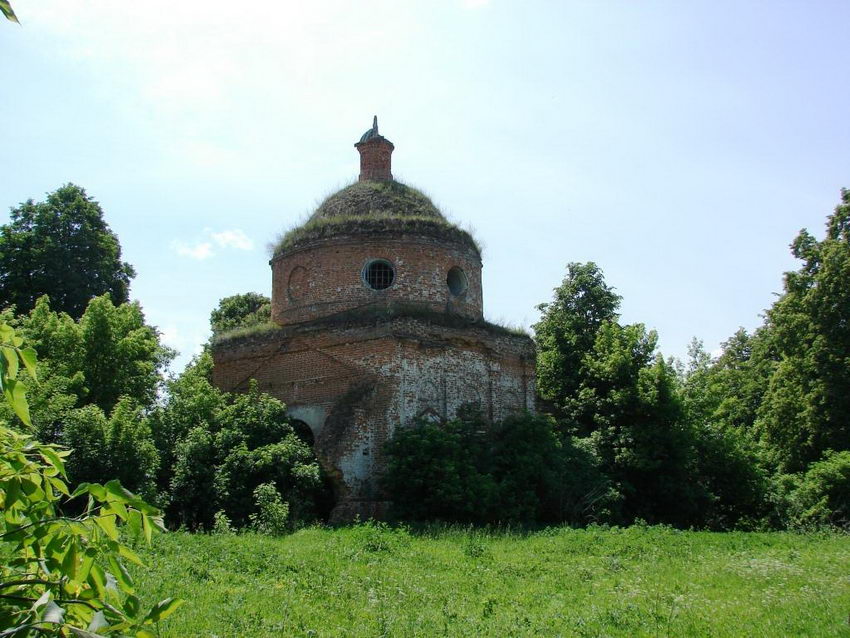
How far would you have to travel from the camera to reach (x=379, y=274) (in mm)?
19781

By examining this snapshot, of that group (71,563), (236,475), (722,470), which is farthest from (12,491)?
(722,470)

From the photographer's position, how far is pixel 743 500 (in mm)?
21594

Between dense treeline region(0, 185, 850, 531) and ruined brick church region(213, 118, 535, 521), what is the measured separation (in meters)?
0.68

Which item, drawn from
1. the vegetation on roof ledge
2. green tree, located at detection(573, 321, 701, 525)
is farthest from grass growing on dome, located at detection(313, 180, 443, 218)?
green tree, located at detection(573, 321, 701, 525)

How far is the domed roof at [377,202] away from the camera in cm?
2072

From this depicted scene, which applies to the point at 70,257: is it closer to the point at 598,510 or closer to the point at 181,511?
the point at 181,511

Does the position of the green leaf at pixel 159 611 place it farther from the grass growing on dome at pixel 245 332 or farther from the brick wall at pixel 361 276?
the grass growing on dome at pixel 245 332

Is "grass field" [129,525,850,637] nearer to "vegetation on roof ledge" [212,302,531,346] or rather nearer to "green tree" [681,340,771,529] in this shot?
"vegetation on roof ledge" [212,302,531,346]

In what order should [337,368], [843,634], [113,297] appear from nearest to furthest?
[843,634] → [337,368] → [113,297]

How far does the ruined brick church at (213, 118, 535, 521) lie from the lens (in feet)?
55.4

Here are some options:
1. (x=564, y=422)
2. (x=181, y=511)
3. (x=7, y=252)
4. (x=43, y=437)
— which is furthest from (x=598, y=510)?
(x=7, y=252)

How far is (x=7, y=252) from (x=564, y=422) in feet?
57.3

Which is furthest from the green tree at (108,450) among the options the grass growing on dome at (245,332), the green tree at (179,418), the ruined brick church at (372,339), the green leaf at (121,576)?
the green leaf at (121,576)

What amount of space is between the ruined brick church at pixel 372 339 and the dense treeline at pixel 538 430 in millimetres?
677
